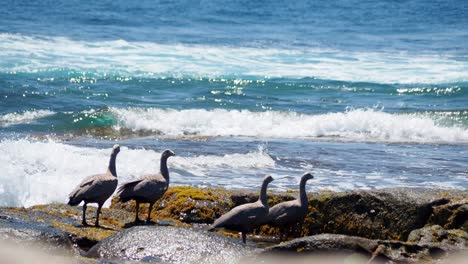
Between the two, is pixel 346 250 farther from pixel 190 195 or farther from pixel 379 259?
pixel 190 195

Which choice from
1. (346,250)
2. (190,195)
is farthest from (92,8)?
(346,250)

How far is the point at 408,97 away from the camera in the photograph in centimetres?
3047

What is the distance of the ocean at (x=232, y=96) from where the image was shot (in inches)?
635

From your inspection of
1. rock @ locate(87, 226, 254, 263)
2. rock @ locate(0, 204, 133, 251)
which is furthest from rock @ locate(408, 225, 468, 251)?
rock @ locate(0, 204, 133, 251)

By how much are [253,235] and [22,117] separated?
13992 millimetres

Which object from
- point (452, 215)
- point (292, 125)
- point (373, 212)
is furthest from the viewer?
point (292, 125)

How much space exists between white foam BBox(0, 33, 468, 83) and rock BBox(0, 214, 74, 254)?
24.0 meters

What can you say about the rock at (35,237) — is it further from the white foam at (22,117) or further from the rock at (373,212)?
the white foam at (22,117)

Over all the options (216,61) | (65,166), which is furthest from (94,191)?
(216,61)

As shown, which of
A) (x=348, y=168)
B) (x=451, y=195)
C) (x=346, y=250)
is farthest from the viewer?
(x=348, y=168)

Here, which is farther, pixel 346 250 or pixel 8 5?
pixel 8 5

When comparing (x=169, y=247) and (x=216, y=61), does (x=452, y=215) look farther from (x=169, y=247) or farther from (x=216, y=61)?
(x=216, y=61)

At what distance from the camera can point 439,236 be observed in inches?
364

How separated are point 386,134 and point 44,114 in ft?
28.9
